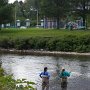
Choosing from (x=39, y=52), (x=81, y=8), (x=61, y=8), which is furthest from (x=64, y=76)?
(x=81, y=8)

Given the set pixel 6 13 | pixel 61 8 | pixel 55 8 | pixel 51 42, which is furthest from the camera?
pixel 61 8

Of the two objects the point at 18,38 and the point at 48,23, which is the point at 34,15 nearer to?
the point at 48,23

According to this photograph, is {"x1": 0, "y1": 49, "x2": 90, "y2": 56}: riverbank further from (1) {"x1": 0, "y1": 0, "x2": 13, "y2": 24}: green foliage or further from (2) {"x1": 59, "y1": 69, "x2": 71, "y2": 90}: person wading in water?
(2) {"x1": 59, "y1": 69, "x2": 71, "y2": 90}: person wading in water

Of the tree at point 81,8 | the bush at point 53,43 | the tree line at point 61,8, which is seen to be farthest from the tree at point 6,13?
the tree at point 81,8

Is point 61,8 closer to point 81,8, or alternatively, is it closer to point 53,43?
point 81,8

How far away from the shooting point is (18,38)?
74.6m

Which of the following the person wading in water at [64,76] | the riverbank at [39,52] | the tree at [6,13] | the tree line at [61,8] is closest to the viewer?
the person wading in water at [64,76]

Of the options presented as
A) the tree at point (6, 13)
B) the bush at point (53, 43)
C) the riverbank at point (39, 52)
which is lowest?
the riverbank at point (39, 52)

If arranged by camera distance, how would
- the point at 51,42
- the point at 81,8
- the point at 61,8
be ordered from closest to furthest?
the point at 51,42 → the point at 61,8 → the point at 81,8

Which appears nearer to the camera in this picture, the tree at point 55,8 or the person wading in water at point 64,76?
the person wading in water at point 64,76

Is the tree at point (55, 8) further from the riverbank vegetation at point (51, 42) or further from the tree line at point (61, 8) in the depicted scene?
the riverbank vegetation at point (51, 42)

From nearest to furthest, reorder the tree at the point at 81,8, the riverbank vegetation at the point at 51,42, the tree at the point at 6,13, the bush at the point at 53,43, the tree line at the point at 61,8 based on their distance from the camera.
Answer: the bush at the point at 53,43 → the riverbank vegetation at the point at 51,42 → the tree at the point at 6,13 → the tree line at the point at 61,8 → the tree at the point at 81,8

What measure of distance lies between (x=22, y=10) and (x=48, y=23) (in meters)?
40.9

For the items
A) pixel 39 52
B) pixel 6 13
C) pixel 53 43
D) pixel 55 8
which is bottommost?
pixel 39 52
